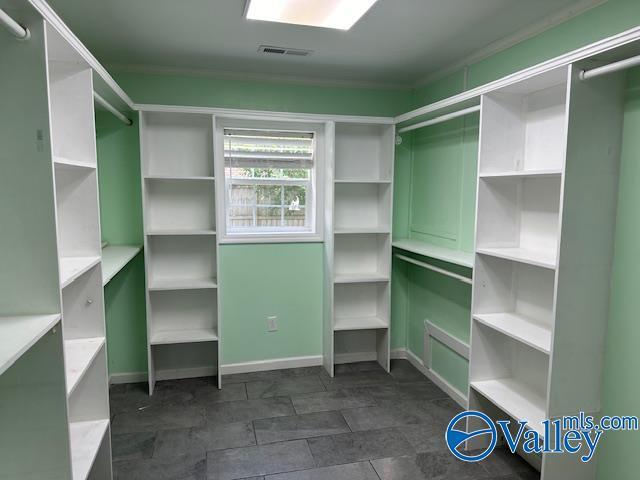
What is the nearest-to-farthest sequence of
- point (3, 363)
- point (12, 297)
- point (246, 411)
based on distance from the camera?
point (3, 363) < point (12, 297) < point (246, 411)

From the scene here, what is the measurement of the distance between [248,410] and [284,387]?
437 mm

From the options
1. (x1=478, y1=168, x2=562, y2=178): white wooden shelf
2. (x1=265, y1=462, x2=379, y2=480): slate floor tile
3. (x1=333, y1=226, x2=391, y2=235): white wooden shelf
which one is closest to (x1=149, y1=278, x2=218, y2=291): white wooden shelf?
(x1=333, y1=226, x2=391, y2=235): white wooden shelf

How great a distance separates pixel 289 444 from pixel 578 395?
166 centimetres

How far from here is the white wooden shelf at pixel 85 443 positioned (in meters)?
1.80

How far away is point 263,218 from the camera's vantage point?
12.6 ft

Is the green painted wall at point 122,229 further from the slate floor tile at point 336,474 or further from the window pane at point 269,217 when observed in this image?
the slate floor tile at point 336,474

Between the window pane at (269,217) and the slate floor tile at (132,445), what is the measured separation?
183 centimetres

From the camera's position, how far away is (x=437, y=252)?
3238mm

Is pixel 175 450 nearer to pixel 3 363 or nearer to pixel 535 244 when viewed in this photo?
pixel 3 363

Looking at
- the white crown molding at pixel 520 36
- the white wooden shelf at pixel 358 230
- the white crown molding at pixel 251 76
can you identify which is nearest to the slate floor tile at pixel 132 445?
the white wooden shelf at pixel 358 230

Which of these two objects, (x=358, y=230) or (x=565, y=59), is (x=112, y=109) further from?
(x=565, y=59)

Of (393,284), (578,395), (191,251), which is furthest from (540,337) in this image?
(191,251)

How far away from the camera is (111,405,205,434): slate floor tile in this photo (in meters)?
2.92

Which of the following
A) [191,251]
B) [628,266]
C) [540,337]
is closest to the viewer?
[628,266]
